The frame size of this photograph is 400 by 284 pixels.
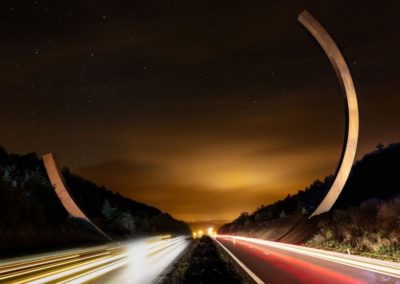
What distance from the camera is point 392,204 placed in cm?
2953

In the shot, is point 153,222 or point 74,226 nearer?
point 74,226

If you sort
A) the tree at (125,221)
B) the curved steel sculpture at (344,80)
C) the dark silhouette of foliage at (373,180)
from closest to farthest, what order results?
the curved steel sculpture at (344,80) < the dark silhouette of foliage at (373,180) < the tree at (125,221)

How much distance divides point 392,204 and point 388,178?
45.5 m

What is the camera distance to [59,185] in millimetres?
56875

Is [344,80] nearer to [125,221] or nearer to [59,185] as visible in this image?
[59,185]

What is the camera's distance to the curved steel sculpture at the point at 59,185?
182 ft

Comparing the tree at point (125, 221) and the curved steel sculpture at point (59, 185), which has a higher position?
the tree at point (125, 221)

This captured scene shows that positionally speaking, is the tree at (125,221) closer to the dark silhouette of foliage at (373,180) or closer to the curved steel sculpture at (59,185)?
the dark silhouette of foliage at (373,180)

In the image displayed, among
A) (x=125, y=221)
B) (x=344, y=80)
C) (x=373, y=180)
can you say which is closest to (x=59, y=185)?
(x=344, y=80)

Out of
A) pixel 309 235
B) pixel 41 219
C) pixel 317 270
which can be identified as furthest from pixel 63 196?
pixel 317 270

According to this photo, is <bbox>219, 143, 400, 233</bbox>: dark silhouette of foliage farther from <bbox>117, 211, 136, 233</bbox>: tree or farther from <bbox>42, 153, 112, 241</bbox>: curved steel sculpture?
<bbox>117, 211, 136, 233</bbox>: tree

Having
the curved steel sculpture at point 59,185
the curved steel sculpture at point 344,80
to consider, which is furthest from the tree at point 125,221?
the curved steel sculpture at point 344,80

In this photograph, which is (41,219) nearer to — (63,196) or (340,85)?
(63,196)

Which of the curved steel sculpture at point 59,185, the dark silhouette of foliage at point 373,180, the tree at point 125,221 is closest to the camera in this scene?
the curved steel sculpture at point 59,185
